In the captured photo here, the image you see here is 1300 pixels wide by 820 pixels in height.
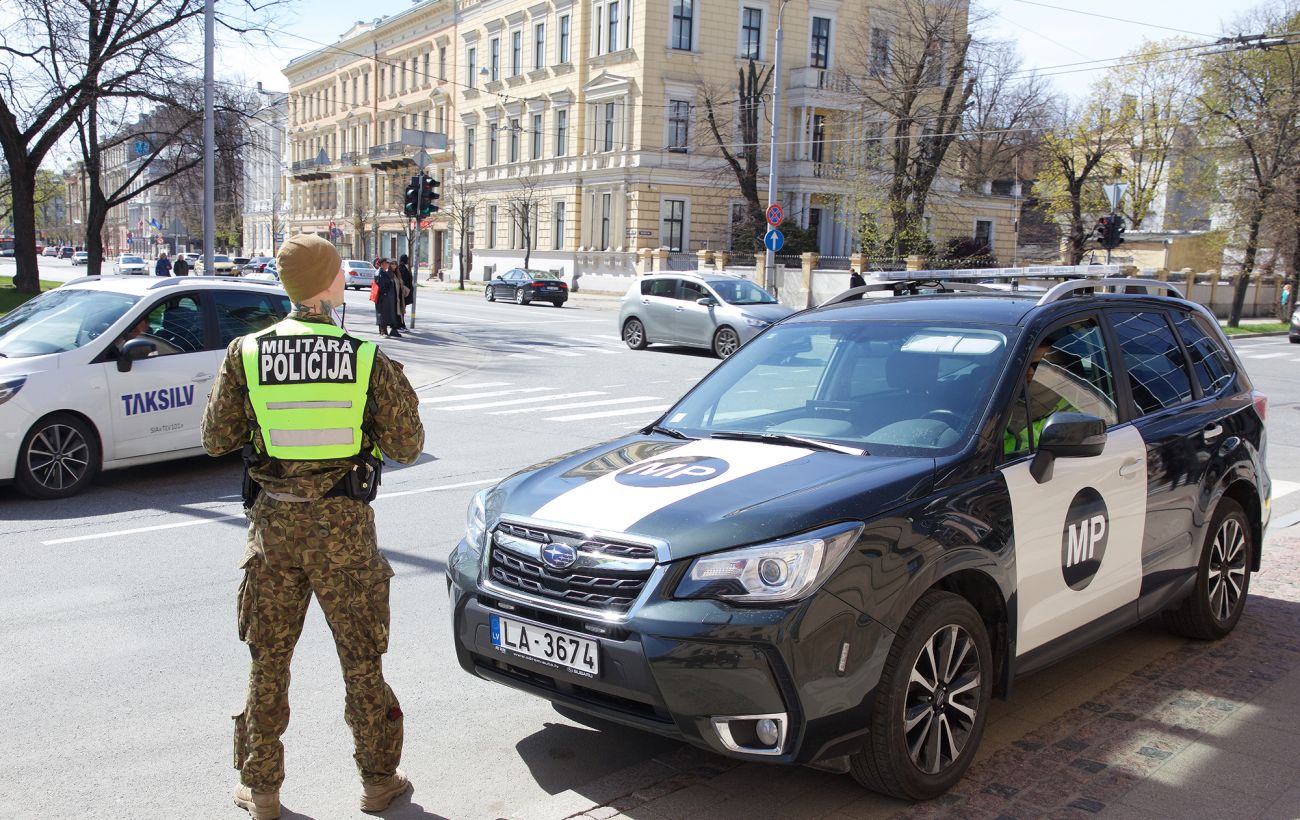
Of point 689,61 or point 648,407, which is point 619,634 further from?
point 689,61

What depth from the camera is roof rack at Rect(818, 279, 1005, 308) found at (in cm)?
561

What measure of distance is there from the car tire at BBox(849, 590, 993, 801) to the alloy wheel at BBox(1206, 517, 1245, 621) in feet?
7.20

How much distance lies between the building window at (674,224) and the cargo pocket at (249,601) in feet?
164

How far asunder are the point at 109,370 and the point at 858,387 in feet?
22.0

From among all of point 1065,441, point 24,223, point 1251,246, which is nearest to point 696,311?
point 24,223

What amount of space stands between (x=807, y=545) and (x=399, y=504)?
5.75 metres

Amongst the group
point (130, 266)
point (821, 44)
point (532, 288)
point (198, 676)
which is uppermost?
point (821, 44)

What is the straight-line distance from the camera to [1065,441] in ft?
13.7

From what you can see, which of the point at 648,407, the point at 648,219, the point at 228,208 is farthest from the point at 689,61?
the point at 228,208

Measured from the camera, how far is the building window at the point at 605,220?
54.3m

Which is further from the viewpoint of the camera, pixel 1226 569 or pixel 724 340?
pixel 724 340

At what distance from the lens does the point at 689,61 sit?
52656mm

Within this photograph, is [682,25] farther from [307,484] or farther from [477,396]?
[307,484]

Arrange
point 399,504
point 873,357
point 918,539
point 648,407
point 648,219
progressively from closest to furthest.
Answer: point 918,539 → point 873,357 → point 399,504 → point 648,407 → point 648,219
